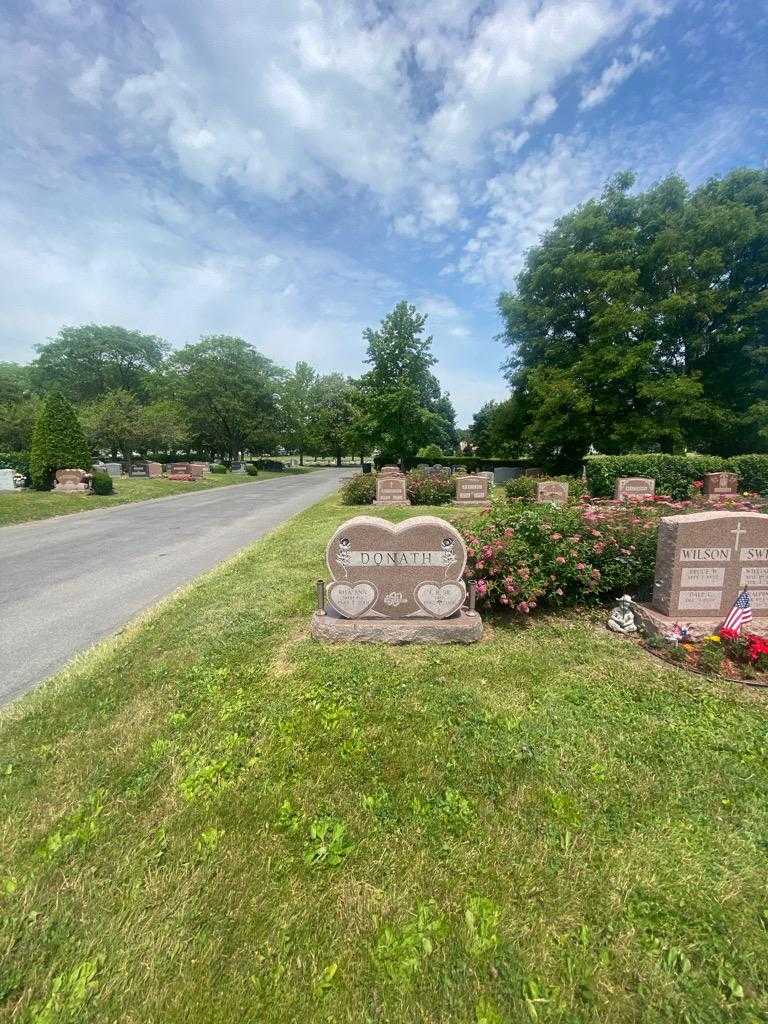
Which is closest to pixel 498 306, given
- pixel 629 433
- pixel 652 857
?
pixel 629 433

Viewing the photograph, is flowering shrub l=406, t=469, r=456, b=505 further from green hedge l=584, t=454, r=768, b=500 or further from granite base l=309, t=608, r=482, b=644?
granite base l=309, t=608, r=482, b=644

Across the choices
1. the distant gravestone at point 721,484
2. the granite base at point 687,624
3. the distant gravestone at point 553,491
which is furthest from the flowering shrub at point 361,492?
the distant gravestone at point 721,484

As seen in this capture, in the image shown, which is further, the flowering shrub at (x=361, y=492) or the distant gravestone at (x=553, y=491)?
the flowering shrub at (x=361, y=492)

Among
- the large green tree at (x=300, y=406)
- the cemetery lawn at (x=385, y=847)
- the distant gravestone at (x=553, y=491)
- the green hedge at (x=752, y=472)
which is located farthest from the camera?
the large green tree at (x=300, y=406)

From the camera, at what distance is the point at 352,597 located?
4.93m

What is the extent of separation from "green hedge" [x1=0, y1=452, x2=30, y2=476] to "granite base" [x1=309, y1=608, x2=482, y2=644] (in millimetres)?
25214

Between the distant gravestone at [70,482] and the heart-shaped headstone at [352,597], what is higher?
the distant gravestone at [70,482]

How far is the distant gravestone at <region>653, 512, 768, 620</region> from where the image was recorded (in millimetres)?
4758

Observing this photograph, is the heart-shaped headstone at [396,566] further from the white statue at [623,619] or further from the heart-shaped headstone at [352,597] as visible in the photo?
the white statue at [623,619]

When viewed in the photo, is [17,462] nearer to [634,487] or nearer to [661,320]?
[634,487]

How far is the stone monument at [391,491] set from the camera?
57.4 feet

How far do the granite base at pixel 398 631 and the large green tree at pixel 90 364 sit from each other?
205ft

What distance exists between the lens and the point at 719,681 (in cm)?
396

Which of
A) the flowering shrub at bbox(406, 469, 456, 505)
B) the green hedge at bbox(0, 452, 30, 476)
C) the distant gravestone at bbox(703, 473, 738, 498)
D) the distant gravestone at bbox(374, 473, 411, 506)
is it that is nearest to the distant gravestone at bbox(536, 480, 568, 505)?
the flowering shrub at bbox(406, 469, 456, 505)
